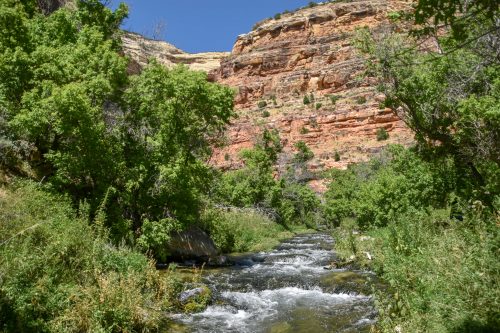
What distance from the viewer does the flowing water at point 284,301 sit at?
31.3ft

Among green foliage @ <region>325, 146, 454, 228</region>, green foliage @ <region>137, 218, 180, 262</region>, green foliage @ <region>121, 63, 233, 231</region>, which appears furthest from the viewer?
green foliage @ <region>325, 146, 454, 228</region>

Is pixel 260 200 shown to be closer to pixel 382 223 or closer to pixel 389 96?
pixel 382 223

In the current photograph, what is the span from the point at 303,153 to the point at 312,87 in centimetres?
2148

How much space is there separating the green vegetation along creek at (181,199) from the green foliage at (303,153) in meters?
45.8

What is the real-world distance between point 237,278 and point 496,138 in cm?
854

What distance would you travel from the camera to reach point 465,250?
22.2 ft

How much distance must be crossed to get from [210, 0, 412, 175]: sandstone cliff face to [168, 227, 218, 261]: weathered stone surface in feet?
146

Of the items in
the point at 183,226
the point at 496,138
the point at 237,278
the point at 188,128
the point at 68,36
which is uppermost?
the point at 68,36

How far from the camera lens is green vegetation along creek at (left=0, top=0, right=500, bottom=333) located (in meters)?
7.32

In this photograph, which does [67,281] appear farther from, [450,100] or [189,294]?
[450,100]

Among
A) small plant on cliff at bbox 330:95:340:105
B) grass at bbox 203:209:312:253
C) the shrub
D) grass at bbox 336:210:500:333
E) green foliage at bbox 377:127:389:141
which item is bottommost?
grass at bbox 203:209:312:253

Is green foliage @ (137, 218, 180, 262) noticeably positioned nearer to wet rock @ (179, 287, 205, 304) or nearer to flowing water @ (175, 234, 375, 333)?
flowing water @ (175, 234, 375, 333)

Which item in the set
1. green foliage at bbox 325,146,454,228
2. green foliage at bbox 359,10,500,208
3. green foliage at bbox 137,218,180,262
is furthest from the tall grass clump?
green foliage at bbox 137,218,180,262

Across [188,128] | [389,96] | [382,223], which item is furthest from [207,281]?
[382,223]
